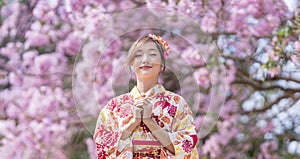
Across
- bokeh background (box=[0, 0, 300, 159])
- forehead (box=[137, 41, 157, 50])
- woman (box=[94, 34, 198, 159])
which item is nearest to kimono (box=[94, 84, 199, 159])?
woman (box=[94, 34, 198, 159])

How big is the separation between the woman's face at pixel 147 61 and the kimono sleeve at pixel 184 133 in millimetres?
138

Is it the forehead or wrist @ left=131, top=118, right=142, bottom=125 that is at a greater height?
the forehead

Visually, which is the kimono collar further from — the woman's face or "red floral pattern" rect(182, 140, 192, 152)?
"red floral pattern" rect(182, 140, 192, 152)

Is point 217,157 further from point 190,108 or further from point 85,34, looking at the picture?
point 190,108

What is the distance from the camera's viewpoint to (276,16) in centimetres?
328

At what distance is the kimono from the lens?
1.76 meters

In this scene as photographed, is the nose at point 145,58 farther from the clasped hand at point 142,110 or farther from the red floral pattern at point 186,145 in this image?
the red floral pattern at point 186,145

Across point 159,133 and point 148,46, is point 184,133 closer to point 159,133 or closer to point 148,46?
point 159,133

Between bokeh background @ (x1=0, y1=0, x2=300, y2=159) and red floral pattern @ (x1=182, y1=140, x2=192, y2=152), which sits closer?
red floral pattern @ (x1=182, y1=140, x2=192, y2=152)

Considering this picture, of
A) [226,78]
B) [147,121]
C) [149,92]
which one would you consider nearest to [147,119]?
[147,121]

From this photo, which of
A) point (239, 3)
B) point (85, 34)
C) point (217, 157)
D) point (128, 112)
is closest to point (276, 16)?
point (239, 3)

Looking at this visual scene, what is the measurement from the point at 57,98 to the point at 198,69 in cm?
96

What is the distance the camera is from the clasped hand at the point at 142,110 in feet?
5.64

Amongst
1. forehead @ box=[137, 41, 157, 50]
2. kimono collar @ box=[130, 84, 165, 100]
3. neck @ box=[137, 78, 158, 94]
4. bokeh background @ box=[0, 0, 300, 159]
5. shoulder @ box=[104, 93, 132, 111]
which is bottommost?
bokeh background @ box=[0, 0, 300, 159]
